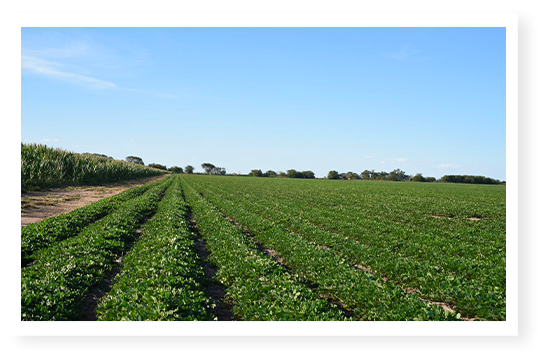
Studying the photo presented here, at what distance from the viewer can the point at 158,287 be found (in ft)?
22.0

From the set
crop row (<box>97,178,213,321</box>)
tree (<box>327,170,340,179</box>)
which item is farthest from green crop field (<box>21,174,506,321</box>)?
tree (<box>327,170,340,179</box>)

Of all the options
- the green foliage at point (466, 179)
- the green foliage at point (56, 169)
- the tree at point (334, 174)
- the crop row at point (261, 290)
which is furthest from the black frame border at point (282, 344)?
the tree at point (334, 174)

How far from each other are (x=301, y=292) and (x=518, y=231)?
4145mm

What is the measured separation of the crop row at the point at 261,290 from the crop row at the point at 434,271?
3.00m

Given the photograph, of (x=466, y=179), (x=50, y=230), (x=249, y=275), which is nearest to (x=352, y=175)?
(x=466, y=179)

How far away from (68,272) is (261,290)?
475 cm

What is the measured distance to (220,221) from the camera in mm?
16156

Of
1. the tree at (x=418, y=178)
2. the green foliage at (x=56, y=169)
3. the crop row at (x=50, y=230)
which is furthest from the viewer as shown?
the tree at (x=418, y=178)

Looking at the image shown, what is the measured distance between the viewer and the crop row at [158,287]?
579 cm

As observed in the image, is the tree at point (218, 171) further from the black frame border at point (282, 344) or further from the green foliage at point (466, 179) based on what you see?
the black frame border at point (282, 344)

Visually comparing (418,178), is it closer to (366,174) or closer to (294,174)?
(366,174)

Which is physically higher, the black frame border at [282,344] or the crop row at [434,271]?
the black frame border at [282,344]
